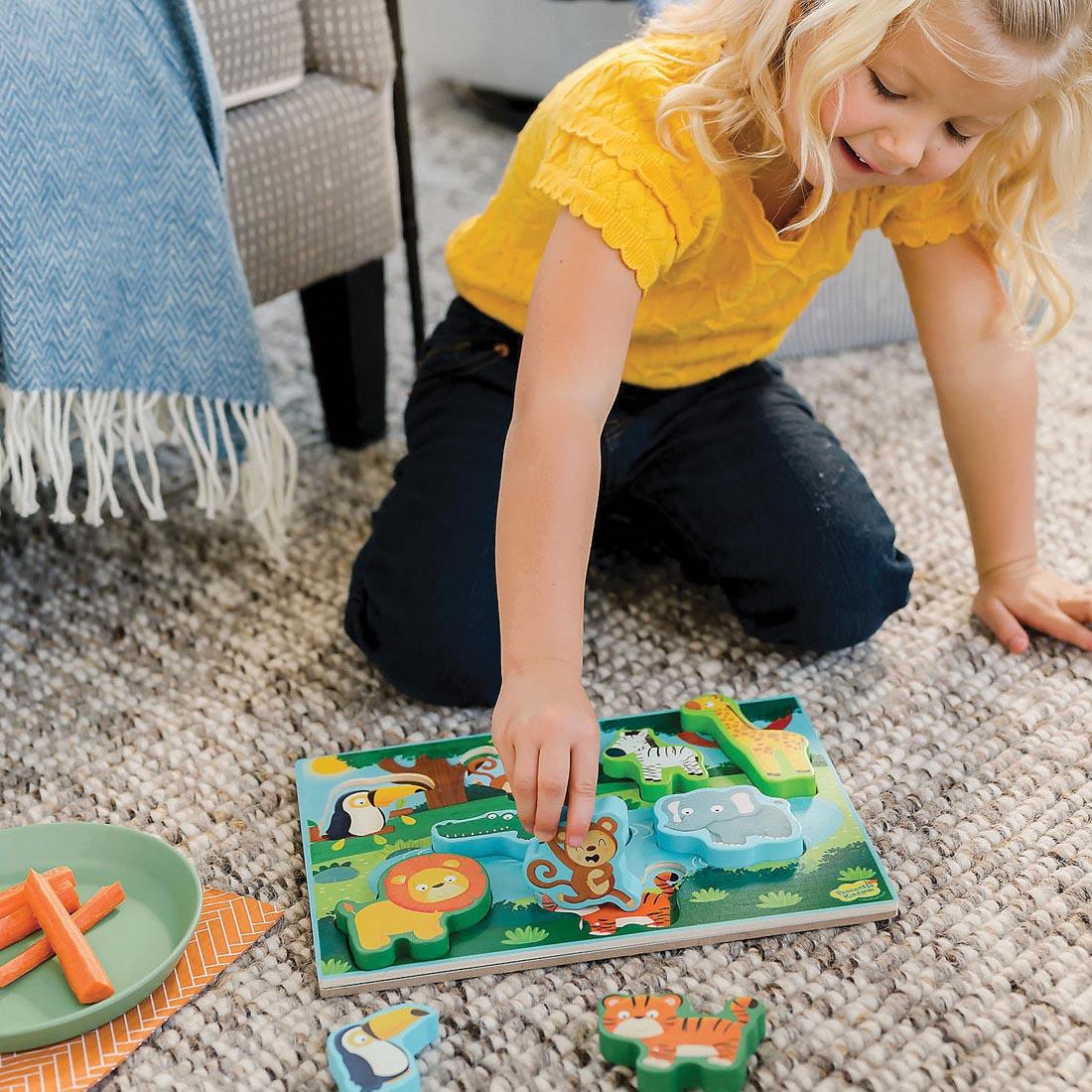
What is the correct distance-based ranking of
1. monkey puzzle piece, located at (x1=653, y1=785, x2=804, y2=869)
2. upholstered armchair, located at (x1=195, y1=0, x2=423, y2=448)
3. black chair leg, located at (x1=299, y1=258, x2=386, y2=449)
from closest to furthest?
1. monkey puzzle piece, located at (x1=653, y1=785, x2=804, y2=869)
2. upholstered armchair, located at (x1=195, y1=0, x2=423, y2=448)
3. black chair leg, located at (x1=299, y1=258, x2=386, y2=449)

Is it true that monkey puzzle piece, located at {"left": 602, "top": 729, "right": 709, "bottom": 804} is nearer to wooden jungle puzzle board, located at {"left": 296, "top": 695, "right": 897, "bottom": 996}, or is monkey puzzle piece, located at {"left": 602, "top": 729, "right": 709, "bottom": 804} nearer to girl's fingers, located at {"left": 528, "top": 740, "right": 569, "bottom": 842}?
wooden jungle puzzle board, located at {"left": 296, "top": 695, "right": 897, "bottom": 996}

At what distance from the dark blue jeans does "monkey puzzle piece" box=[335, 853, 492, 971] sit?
0.16m

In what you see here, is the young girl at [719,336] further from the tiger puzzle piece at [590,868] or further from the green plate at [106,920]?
the green plate at [106,920]

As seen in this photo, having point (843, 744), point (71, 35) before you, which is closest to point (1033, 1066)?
point (843, 744)

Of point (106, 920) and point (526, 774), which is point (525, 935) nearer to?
point (526, 774)

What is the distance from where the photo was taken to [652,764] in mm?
762

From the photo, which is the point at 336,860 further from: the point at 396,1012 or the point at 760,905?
the point at 760,905

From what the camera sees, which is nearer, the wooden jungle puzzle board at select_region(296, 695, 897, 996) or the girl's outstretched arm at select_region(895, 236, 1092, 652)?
the wooden jungle puzzle board at select_region(296, 695, 897, 996)

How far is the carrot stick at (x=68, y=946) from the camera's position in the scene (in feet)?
2.06

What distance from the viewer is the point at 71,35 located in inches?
31.9

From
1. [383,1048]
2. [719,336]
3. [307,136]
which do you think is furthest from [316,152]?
[383,1048]

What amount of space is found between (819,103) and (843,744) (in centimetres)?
36

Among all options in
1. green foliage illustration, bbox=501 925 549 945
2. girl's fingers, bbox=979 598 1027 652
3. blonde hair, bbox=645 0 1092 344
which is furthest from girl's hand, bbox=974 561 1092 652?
green foliage illustration, bbox=501 925 549 945

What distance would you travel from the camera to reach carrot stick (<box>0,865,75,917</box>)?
677mm
